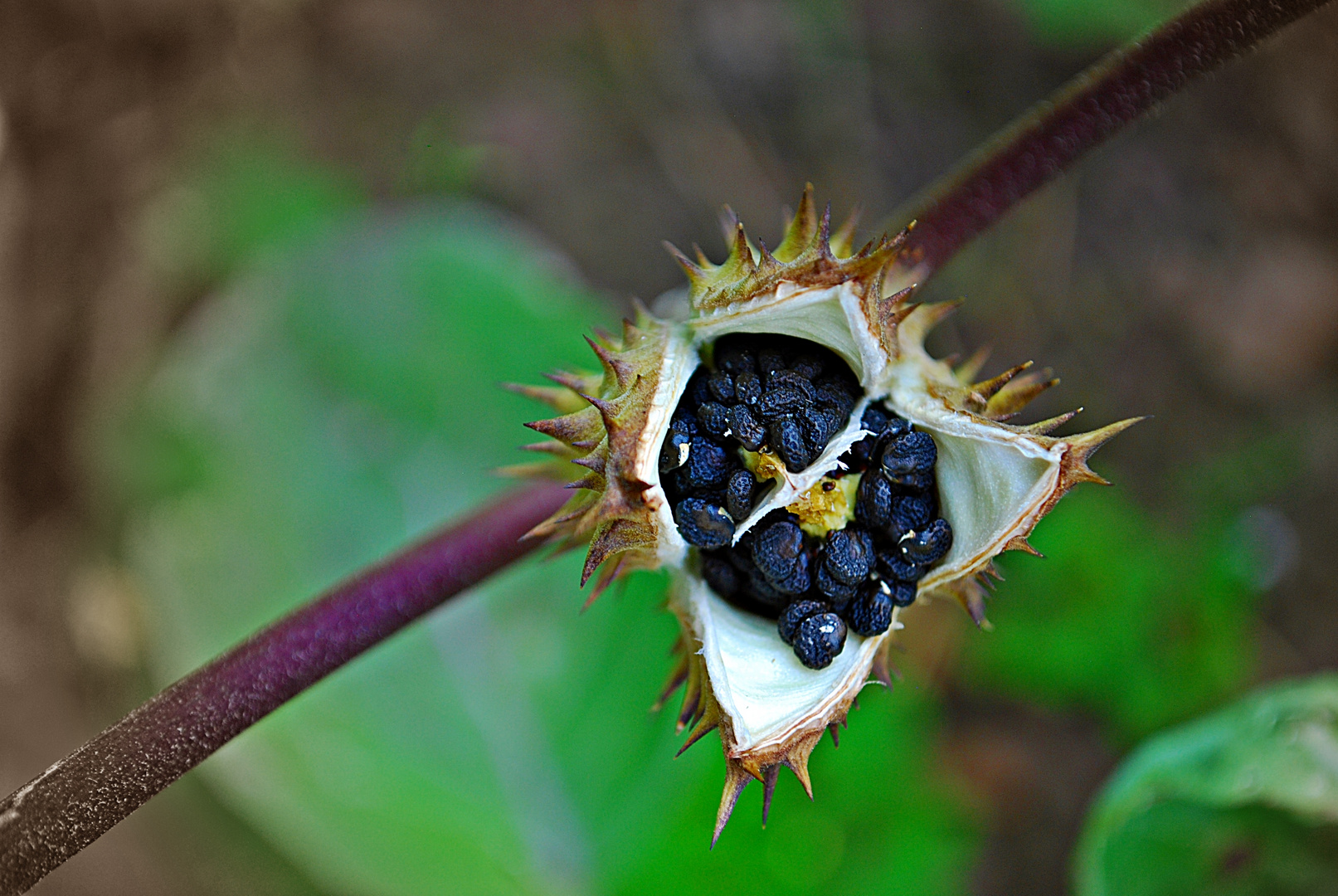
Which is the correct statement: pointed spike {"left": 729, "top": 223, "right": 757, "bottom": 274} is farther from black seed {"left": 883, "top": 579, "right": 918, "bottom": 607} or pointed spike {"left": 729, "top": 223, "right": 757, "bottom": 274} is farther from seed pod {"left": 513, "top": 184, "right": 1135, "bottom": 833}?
black seed {"left": 883, "top": 579, "right": 918, "bottom": 607}

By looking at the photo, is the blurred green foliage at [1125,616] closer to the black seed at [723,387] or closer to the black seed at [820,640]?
the black seed at [820,640]

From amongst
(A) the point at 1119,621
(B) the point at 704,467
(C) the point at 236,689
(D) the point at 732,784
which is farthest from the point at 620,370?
(A) the point at 1119,621

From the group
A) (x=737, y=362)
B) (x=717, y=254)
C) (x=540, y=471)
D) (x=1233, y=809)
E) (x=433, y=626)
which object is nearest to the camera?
(x=737, y=362)

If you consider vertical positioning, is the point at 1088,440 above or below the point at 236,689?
below

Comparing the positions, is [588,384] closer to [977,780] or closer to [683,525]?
[683,525]

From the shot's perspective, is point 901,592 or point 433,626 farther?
point 433,626

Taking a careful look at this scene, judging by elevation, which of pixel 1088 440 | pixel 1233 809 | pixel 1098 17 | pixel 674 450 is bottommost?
pixel 1233 809

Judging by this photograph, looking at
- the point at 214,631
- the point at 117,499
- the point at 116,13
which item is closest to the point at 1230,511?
the point at 214,631

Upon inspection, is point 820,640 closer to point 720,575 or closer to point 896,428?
point 720,575

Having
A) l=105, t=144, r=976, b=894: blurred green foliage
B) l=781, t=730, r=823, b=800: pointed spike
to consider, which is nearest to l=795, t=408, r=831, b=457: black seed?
l=781, t=730, r=823, b=800: pointed spike
